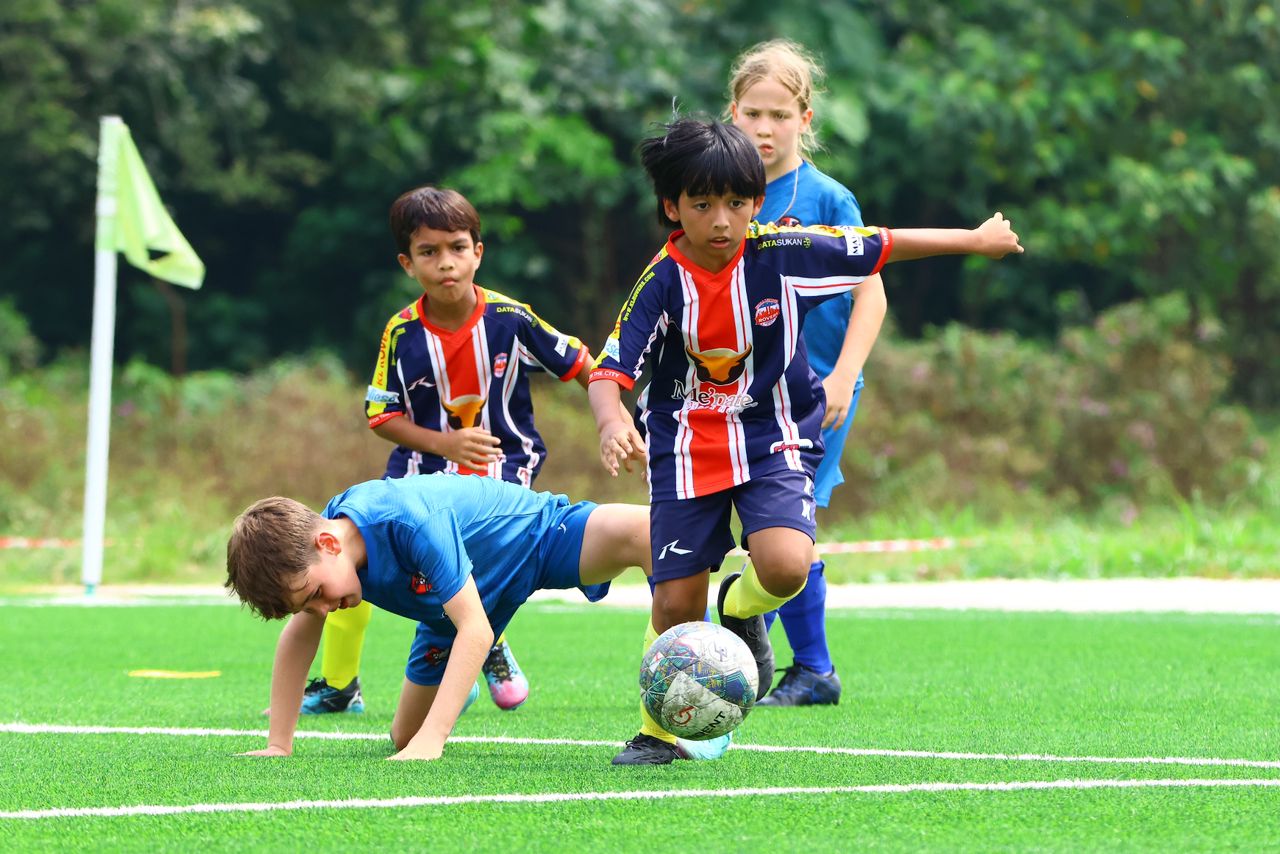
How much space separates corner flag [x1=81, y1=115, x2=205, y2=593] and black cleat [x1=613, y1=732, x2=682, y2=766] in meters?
8.01

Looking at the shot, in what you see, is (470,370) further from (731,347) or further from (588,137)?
(588,137)

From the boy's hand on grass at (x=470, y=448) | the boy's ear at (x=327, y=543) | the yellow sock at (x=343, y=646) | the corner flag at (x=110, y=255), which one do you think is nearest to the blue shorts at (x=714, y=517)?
the boy's ear at (x=327, y=543)

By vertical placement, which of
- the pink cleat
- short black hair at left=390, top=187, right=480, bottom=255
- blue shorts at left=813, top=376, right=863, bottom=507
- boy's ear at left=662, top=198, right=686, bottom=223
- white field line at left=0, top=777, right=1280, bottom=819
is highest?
short black hair at left=390, top=187, right=480, bottom=255

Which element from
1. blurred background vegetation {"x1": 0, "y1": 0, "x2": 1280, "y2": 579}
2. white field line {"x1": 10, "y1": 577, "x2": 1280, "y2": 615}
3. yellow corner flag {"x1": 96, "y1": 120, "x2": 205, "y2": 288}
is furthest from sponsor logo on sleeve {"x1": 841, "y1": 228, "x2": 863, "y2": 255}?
blurred background vegetation {"x1": 0, "y1": 0, "x2": 1280, "y2": 579}

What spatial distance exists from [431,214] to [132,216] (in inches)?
258

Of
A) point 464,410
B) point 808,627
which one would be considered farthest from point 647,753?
point 464,410

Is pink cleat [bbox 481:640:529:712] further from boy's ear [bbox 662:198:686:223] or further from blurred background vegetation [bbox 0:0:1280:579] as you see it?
blurred background vegetation [bbox 0:0:1280:579]

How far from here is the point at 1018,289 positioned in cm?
2448

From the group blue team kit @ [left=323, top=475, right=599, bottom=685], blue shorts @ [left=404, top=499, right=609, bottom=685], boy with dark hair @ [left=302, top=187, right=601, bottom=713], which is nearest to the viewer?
blue team kit @ [left=323, top=475, right=599, bottom=685]

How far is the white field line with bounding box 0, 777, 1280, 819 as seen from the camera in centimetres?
404

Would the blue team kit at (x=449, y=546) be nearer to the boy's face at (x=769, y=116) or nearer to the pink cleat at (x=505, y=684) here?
the pink cleat at (x=505, y=684)

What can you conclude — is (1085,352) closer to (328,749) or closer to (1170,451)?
(1170,451)

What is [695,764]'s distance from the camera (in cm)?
491

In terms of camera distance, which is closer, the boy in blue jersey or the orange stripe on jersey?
the boy in blue jersey
